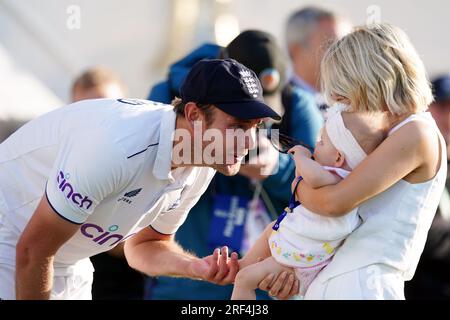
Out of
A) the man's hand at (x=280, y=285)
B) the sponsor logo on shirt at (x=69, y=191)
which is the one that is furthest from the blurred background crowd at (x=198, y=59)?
the sponsor logo on shirt at (x=69, y=191)

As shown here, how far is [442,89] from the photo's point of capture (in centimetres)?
546

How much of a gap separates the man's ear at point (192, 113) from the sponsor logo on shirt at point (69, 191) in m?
0.48

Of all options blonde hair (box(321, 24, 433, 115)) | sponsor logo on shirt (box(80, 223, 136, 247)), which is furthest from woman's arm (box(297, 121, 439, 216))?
sponsor logo on shirt (box(80, 223, 136, 247))

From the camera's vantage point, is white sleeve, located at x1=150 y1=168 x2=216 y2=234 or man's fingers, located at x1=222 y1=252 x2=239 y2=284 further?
white sleeve, located at x1=150 y1=168 x2=216 y2=234

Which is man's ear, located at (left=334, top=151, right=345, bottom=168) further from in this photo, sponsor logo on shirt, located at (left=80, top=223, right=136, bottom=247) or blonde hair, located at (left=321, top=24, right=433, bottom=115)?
sponsor logo on shirt, located at (left=80, top=223, right=136, bottom=247)

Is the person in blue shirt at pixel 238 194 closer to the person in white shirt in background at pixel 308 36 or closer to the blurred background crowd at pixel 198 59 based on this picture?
the blurred background crowd at pixel 198 59

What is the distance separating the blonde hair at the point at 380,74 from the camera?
283 cm

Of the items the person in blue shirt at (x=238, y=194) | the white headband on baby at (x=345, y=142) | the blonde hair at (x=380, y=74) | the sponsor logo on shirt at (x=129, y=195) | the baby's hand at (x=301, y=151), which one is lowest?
the person in blue shirt at (x=238, y=194)

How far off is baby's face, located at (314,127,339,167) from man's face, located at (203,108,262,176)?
409 mm

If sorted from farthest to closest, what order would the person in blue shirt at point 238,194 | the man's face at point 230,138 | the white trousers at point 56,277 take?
the person in blue shirt at point 238,194 < the white trousers at point 56,277 < the man's face at point 230,138

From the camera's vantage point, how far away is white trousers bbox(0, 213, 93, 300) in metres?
3.53

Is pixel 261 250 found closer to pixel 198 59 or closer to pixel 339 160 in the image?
pixel 339 160
